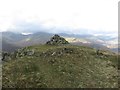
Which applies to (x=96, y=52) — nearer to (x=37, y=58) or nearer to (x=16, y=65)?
(x=37, y=58)

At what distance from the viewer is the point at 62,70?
5788 cm

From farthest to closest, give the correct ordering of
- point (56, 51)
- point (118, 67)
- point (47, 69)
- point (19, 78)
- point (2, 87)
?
point (56, 51), point (118, 67), point (47, 69), point (19, 78), point (2, 87)

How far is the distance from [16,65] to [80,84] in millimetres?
15350

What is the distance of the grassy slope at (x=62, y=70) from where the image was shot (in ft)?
174

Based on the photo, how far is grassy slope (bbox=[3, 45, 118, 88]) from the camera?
5291 cm

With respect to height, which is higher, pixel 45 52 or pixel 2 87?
pixel 45 52

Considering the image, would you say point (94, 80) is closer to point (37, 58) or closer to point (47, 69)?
point (47, 69)

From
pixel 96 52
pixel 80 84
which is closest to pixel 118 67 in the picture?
pixel 96 52

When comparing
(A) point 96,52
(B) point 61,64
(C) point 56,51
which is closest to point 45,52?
(C) point 56,51

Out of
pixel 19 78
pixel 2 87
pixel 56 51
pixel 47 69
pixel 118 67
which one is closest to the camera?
pixel 2 87

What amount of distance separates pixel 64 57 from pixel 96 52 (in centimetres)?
1020

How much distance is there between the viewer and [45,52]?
6706 cm

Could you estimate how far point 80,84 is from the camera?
173ft

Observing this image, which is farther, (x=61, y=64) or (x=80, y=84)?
(x=61, y=64)
